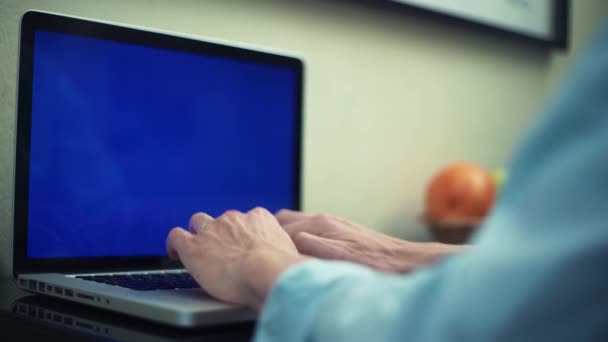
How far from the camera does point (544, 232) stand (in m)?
0.29

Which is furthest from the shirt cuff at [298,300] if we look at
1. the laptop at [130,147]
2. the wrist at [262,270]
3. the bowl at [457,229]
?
the bowl at [457,229]

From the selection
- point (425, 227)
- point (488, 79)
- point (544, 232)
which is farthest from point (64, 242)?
point (488, 79)

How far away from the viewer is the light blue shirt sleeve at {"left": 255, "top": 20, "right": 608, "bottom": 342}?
28cm

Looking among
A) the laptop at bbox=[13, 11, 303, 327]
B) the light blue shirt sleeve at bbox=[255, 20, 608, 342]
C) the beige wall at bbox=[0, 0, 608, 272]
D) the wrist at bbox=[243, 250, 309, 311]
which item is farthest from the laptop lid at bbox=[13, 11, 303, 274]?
the light blue shirt sleeve at bbox=[255, 20, 608, 342]

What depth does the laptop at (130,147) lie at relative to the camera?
0.69m

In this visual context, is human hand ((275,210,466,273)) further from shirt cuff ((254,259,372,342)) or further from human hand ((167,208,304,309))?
shirt cuff ((254,259,372,342))

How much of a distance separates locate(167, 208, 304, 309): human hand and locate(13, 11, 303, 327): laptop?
30 mm

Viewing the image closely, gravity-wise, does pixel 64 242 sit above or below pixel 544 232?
below

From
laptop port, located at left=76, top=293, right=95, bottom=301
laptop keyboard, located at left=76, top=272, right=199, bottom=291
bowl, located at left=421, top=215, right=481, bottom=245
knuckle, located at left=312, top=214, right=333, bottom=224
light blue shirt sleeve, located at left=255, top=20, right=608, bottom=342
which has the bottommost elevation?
bowl, located at left=421, top=215, right=481, bottom=245

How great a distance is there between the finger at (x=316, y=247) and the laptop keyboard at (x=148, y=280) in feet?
0.34

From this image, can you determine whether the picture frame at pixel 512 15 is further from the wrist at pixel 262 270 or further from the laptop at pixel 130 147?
the wrist at pixel 262 270

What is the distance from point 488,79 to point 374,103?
0.33 metres

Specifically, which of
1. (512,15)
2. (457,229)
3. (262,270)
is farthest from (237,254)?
(512,15)

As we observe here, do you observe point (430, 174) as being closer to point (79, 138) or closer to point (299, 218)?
point (299, 218)
